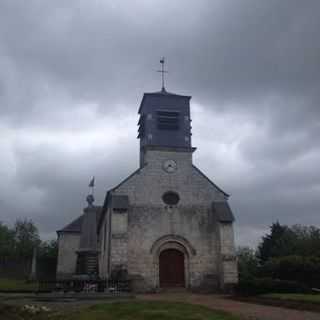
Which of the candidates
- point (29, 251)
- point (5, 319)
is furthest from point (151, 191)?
point (29, 251)

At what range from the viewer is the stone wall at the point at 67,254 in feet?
126

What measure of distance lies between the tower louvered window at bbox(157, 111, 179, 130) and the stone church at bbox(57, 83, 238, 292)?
0.27 m

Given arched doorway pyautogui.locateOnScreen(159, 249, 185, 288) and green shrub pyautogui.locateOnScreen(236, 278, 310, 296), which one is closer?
green shrub pyautogui.locateOnScreen(236, 278, 310, 296)

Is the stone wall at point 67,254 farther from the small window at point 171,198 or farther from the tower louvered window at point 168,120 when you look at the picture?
the tower louvered window at point 168,120

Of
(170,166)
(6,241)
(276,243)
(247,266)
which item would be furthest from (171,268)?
(6,241)

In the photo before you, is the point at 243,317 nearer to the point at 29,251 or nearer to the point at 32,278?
the point at 32,278

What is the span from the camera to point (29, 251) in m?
67.9

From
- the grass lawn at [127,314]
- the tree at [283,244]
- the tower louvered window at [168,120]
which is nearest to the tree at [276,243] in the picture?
the tree at [283,244]

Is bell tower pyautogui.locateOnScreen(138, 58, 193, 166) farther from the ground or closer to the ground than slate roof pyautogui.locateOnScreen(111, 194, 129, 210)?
farther from the ground

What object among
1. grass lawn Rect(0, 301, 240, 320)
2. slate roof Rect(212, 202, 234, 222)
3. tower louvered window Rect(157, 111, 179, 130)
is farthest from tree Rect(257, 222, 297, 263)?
grass lawn Rect(0, 301, 240, 320)

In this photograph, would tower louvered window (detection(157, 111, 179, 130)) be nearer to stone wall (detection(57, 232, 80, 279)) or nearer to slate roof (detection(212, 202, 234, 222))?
slate roof (detection(212, 202, 234, 222))

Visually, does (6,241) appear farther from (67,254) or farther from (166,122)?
(166,122)

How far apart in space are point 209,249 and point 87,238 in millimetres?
7505

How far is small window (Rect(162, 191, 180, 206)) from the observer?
24406 mm
